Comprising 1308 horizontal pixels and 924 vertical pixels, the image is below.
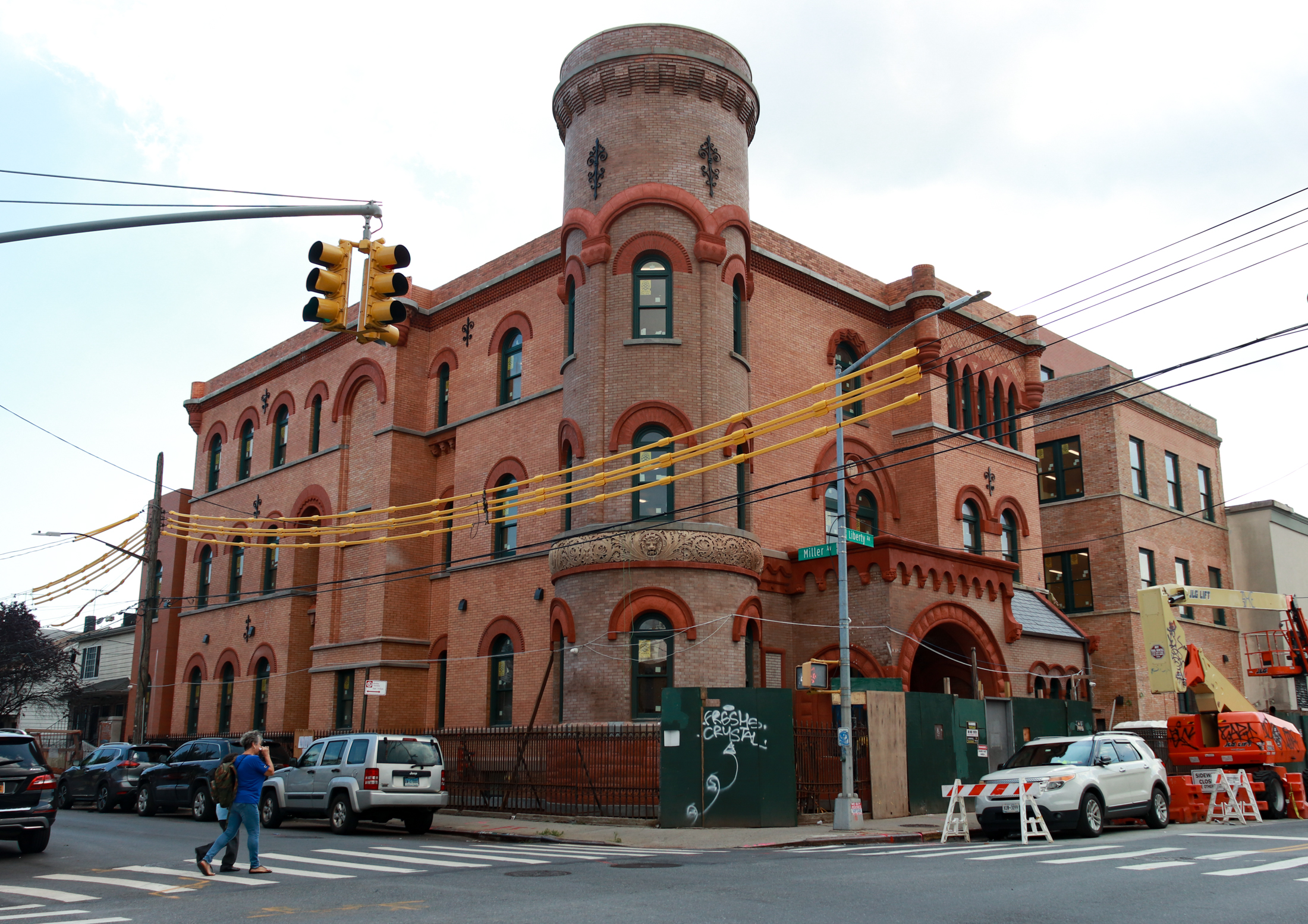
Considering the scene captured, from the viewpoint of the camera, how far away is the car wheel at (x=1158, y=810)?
61.7 ft

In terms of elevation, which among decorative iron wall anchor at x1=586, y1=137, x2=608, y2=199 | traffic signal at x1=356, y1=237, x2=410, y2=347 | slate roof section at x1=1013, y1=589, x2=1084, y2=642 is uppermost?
decorative iron wall anchor at x1=586, y1=137, x2=608, y2=199

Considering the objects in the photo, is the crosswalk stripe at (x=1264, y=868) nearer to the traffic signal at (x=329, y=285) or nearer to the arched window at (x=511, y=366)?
the traffic signal at (x=329, y=285)

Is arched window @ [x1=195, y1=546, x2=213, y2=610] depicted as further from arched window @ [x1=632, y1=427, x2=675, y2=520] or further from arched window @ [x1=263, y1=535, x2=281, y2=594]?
arched window @ [x1=632, y1=427, x2=675, y2=520]

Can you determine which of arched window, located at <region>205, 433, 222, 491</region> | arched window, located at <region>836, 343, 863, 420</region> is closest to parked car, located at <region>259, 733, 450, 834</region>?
arched window, located at <region>836, 343, 863, 420</region>

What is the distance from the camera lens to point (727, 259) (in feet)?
83.5

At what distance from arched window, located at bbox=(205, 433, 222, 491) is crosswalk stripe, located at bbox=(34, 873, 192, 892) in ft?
95.6

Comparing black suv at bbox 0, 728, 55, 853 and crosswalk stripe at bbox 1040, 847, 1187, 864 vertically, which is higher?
black suv at bbox 0, 728, 55, 853

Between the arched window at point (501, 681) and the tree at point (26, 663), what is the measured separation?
2560cm

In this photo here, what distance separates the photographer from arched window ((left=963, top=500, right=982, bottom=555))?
3106cm

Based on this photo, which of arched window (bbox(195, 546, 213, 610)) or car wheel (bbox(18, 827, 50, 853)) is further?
arched window (bbox(195, 546, 213, 610))

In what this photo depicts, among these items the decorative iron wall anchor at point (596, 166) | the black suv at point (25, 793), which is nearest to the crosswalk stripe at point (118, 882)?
the black suv at point (25, 793)

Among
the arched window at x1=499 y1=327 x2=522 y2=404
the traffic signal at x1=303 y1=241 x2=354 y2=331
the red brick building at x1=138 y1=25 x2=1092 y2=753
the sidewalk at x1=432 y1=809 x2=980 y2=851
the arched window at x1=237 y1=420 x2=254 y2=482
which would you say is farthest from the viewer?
the arched window at x1=237 y1=420 x2=254 y2=482

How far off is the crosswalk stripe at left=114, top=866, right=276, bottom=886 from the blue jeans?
0.27 metres

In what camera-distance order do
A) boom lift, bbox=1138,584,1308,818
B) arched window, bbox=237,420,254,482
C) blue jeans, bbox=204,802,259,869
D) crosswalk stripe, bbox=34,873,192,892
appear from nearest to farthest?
crosswalk stripe, bbox=34,873,192,892
blue jeans, bbox=204,802,259,869
boom lift, bbox=1138,584,1308,818
arched window, bbox=237,420,254,482
